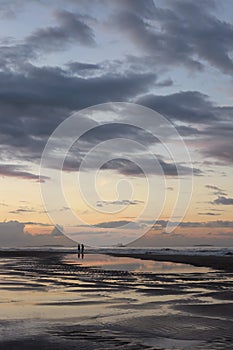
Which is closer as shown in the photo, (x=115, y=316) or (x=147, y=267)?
(x=115, y=316)

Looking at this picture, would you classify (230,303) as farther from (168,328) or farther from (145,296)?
(168,328)

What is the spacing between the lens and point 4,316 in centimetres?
1628

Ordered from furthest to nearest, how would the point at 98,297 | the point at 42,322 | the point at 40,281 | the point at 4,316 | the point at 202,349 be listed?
1. the point at 40,281
2. the point at 98,297
3. the point at 4,316
4. the point at 42,322
5. the point at 202,349

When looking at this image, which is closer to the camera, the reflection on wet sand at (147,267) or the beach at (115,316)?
the beach at (115,316)

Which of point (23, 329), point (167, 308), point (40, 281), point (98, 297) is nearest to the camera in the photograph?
point (23, 329)

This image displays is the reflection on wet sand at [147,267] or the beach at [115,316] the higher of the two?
the reflection on wet sand at [147,267]

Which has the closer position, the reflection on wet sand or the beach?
the beach

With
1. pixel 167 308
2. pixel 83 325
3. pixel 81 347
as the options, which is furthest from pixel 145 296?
pixel 81 347

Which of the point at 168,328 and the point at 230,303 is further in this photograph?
the point at 230,303

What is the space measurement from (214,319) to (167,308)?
2.74 meters

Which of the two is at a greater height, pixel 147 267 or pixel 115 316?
pixel 147 267

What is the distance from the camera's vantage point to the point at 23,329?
1415 cm

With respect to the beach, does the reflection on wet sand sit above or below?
above

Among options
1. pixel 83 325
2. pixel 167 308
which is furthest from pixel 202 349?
pixel 167 308
